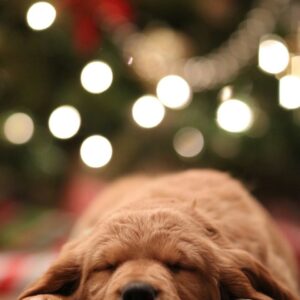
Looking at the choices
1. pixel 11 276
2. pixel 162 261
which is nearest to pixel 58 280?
pixel 162 261

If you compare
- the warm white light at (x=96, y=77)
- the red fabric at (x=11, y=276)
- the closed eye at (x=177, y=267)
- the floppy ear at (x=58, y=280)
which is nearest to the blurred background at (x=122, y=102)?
the warm white light at (x=96, y=77)

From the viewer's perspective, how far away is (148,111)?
10.2 ft

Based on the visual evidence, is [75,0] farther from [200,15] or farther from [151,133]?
[200,15]

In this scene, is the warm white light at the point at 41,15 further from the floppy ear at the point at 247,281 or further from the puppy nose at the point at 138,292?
the puppy nose at the point at 138,292

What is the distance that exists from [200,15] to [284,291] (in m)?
2.31

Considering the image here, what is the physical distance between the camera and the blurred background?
2.89 metres

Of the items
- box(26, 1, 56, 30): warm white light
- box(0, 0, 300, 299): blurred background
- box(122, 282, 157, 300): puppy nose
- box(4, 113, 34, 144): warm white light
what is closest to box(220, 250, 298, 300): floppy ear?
box(122, 282, 157, 300): puppy nose

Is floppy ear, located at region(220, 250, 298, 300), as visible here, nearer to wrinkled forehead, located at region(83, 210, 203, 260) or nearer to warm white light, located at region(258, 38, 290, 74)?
wrinkled forehead, located at region(83, 210, 203, 260)

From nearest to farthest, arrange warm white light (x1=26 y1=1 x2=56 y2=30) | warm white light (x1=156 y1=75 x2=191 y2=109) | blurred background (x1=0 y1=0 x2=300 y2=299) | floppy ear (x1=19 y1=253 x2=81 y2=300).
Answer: floppy ear (x1=19 y1=253 x2=81 y2=300), warm white light (x1=26 y1=1 x2=56 y2=30), blurred background (x1=0 y1=0 x2=300 y2=299), warm white light (x1=156 y1=75 x2=191 y2=109)

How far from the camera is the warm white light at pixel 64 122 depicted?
3090 millimetres

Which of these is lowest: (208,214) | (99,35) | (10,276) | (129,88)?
(10,276)

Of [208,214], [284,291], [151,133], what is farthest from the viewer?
[151,133]

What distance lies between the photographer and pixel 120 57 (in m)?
3.04

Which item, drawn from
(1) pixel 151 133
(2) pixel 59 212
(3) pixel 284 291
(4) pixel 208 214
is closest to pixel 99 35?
(1) pixel 151 133
